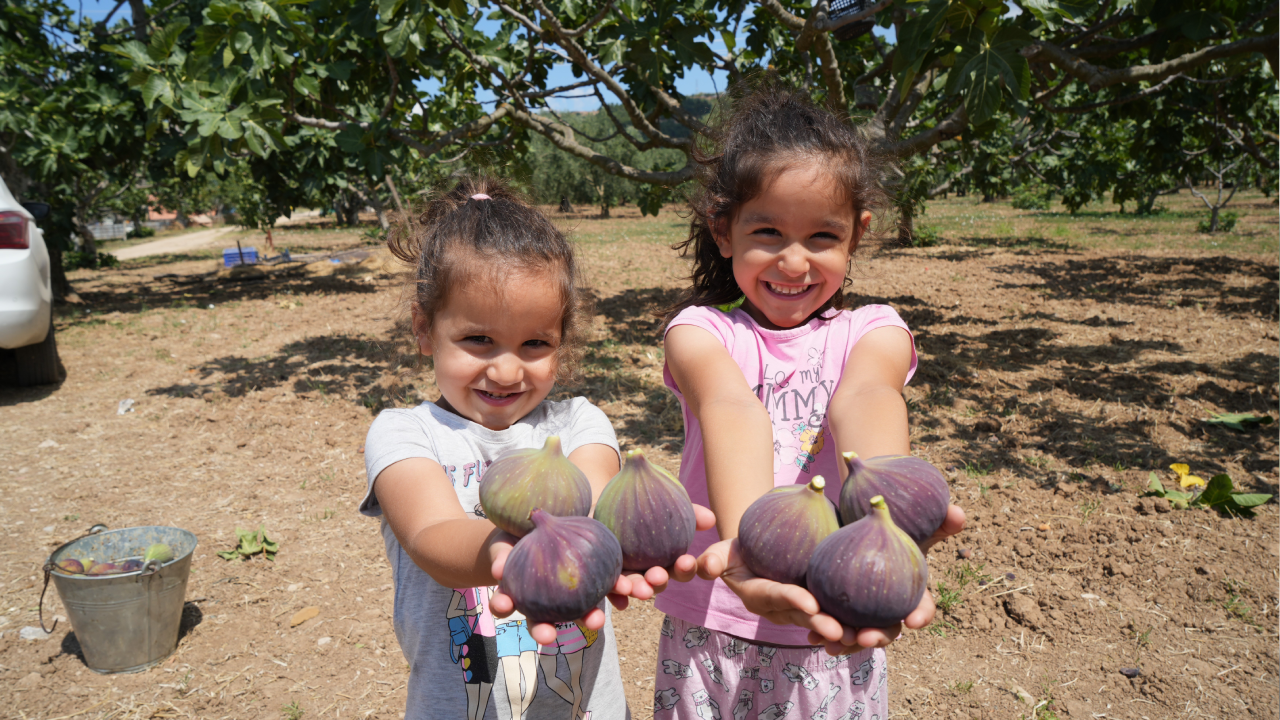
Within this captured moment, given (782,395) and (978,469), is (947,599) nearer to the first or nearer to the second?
(978,469)

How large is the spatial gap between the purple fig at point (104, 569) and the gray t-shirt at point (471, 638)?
201 centimetres

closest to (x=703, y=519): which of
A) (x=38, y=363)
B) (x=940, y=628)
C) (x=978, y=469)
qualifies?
(x=940, y=628)

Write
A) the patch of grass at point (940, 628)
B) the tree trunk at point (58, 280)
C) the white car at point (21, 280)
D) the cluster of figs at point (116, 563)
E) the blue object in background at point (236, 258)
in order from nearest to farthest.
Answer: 1. the cluster of figs at point (116, 563)
2. the patch of grass at point (940, 628)
3. the white car at point (21, 280)
4. the tree trunk at point (58, 280)
5. the blue object in background at point (236, 258)

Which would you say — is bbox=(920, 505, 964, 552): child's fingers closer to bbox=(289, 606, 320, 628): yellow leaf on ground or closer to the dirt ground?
the dirt ground

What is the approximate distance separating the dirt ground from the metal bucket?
0.08 meters

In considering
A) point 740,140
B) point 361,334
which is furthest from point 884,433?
point 361,334

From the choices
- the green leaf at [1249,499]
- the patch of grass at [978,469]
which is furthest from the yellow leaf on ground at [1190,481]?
the patch of grass at [978,469]

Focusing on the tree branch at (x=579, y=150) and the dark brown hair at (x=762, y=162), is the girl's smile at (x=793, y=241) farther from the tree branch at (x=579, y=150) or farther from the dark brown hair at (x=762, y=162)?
the tree branch at (x=579, y=150)

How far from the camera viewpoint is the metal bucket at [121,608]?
2.83 meters

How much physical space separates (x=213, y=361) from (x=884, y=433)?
762 cm

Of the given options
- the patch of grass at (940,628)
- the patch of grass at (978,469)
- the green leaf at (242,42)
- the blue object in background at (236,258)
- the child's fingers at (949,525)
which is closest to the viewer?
the child's fingers at (949,525)

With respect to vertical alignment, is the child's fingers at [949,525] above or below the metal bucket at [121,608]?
above

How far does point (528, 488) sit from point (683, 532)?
0.80ft

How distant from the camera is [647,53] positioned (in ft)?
17.6
